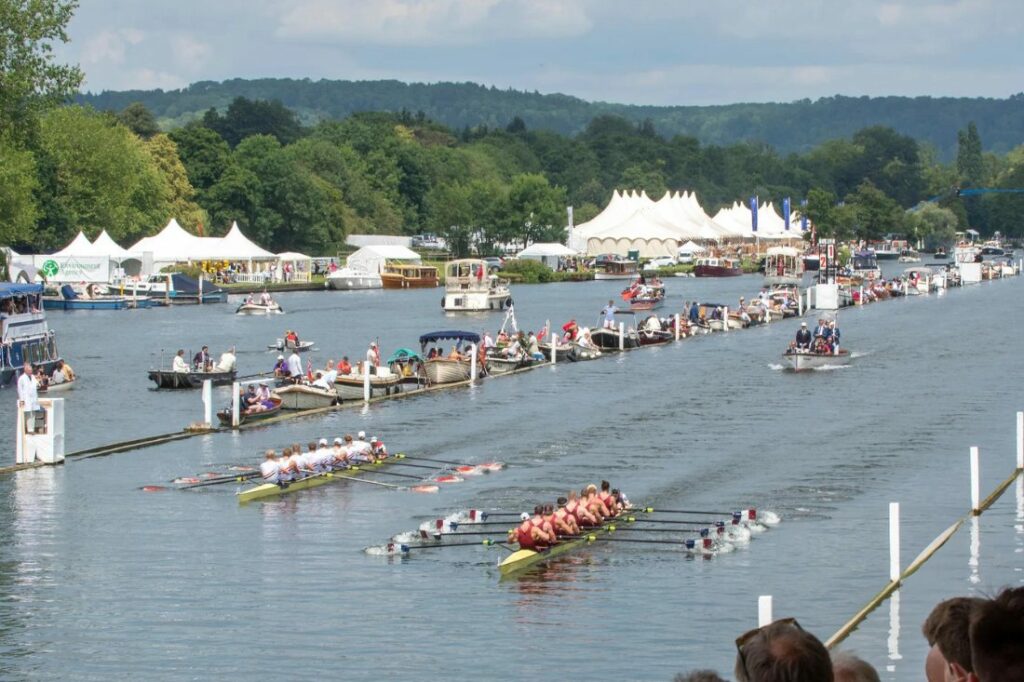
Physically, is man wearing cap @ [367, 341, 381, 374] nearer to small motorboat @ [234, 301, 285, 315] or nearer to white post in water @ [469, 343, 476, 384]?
white post in water @ [469, 343, 476, 384]

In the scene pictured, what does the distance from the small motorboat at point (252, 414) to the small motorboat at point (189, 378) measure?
11.3 metres

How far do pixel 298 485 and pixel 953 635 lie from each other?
114 feet

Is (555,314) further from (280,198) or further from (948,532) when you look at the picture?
(948,532)

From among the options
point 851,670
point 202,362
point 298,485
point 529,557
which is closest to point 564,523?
point 529,557

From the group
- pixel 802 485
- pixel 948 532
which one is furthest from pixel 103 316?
pixel 948 532

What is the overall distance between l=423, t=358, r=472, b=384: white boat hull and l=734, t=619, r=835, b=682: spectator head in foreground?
5922 cm

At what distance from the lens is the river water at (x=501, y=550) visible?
2709 cm

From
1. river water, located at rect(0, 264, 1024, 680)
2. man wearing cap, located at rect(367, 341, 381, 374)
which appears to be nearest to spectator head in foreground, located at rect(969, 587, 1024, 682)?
river water, located at rect(0, 264, 1024, 680)

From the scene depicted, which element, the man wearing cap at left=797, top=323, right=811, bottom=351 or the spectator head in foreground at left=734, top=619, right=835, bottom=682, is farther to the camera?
the man wearing cap at left=797, top=323, right=811, bottom=351

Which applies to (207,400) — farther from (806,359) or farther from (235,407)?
(806,359)

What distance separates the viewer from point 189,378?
68375 millimetres

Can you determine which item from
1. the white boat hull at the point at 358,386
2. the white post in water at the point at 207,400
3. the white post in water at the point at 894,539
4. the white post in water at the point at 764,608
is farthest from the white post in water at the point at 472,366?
the white post in water at the point at 764,608

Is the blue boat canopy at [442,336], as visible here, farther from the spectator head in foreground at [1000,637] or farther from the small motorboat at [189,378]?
the spectator head in foreground at [1000,637]

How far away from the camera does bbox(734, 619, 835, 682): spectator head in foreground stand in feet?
26.1
